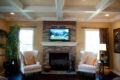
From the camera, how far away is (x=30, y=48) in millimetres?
5762

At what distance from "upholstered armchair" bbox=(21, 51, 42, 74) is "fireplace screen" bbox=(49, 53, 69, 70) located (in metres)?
1.02

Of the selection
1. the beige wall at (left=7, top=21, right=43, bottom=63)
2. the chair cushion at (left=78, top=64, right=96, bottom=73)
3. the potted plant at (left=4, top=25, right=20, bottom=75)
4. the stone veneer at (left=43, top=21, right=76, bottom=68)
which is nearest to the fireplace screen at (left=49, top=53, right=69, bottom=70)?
the stone veneer at (left=43, top=21, right=76, bottom=68)

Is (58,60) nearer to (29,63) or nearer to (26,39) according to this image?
(29,63)

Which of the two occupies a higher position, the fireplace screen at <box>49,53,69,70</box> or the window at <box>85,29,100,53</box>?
the window at <box>85,29,100,53</box>

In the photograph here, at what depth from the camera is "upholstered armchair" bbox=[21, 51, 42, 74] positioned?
4287 millimetres

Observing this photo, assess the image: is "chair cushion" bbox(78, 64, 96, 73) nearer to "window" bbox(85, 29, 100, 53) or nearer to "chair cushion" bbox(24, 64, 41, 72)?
"window" bbox(85, 29, 100, 53)

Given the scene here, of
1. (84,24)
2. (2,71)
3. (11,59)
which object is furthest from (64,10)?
(2,71)

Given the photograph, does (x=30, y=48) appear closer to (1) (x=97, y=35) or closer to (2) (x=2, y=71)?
(2) (x=2, y=71)

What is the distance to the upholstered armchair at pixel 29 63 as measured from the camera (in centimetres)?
429

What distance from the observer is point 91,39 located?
577cm

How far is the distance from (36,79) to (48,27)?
8.92 ft

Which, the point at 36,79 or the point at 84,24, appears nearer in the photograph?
the point at 36,79

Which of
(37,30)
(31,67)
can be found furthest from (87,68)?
(37,30)

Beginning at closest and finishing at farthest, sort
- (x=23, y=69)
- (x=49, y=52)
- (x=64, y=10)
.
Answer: (x=64, y=10) → (x=23, y=69) → (x=49, y=52)
